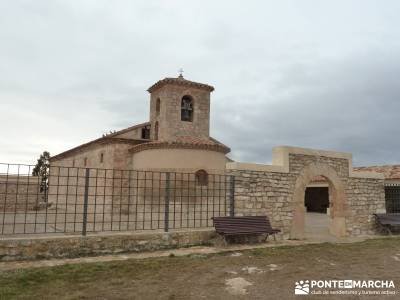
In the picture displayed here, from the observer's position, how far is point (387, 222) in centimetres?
1302

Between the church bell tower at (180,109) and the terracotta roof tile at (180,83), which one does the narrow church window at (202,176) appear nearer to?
the church bell tower at (180,109)

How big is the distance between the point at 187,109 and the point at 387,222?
36.0 ft

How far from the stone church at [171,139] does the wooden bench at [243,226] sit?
674 centimetres

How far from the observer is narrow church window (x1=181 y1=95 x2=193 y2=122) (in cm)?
1964

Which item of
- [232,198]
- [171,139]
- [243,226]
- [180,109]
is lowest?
[243,226]

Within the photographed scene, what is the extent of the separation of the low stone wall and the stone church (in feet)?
24.5

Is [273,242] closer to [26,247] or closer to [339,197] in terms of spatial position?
[339,197]

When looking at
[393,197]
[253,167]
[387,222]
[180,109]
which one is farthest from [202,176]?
[393,197]

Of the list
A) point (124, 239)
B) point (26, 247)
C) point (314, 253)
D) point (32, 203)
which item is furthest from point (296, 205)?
point (32, 203)

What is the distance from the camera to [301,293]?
5.40m

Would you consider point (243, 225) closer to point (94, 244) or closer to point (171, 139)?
point (94, 244)

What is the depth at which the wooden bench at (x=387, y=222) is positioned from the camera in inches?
513

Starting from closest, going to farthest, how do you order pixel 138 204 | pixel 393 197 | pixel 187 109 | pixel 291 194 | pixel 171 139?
1. pixel 291 194
2. pixel 138 204
3. pixel 393 197
4. pixel 171 139
5. pixel 187 109

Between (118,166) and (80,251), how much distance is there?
38.6 feet
